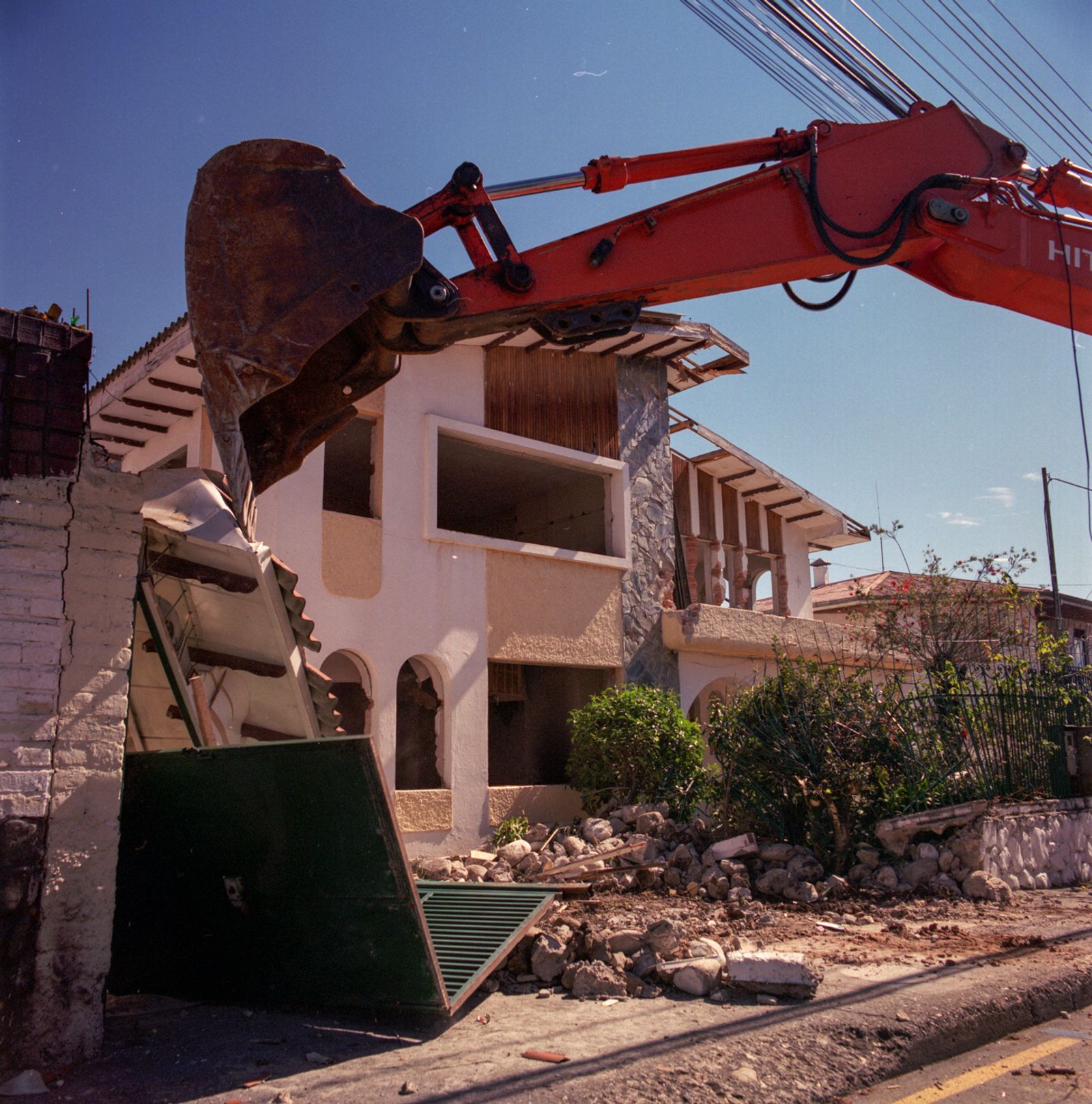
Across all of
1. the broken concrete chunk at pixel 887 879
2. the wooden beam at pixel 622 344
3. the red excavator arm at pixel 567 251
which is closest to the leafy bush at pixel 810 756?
the broken concrete chunk at pixel 887 879

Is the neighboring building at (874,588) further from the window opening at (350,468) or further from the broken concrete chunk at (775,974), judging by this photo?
the broken concrete chunk at (775,974)

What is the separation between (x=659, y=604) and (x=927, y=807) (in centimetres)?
630

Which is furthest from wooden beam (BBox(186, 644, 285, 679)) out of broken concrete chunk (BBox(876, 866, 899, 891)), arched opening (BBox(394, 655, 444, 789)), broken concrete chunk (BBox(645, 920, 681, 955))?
arched opening (BBox(394, 655, 444, 789))

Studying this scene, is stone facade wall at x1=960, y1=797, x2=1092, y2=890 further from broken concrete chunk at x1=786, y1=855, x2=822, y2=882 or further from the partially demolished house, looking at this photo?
the partially demolished house

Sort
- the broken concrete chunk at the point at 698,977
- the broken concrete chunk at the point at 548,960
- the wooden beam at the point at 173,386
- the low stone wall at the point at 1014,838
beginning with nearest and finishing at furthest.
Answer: the broken concrete chunk at the point at 698,977 → the broken concrete chunk at the point at 548,960 → the low stone wall at the point at 1014,838 → the wooden beam at the point at 173,386

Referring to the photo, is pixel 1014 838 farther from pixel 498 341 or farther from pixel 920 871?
pixel 498 341

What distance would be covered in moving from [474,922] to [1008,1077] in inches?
109

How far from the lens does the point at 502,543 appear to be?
13.2 m

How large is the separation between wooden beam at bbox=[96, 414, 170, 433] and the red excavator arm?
28.0 ft

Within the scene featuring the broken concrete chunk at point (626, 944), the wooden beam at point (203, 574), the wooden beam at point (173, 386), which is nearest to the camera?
the broken concrete chunk at point (626, 944)

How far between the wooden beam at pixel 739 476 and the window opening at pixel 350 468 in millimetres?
6563

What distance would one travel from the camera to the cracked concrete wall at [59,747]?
4.08 meters

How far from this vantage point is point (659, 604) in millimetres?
15281

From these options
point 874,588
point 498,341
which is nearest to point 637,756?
point 498,341
